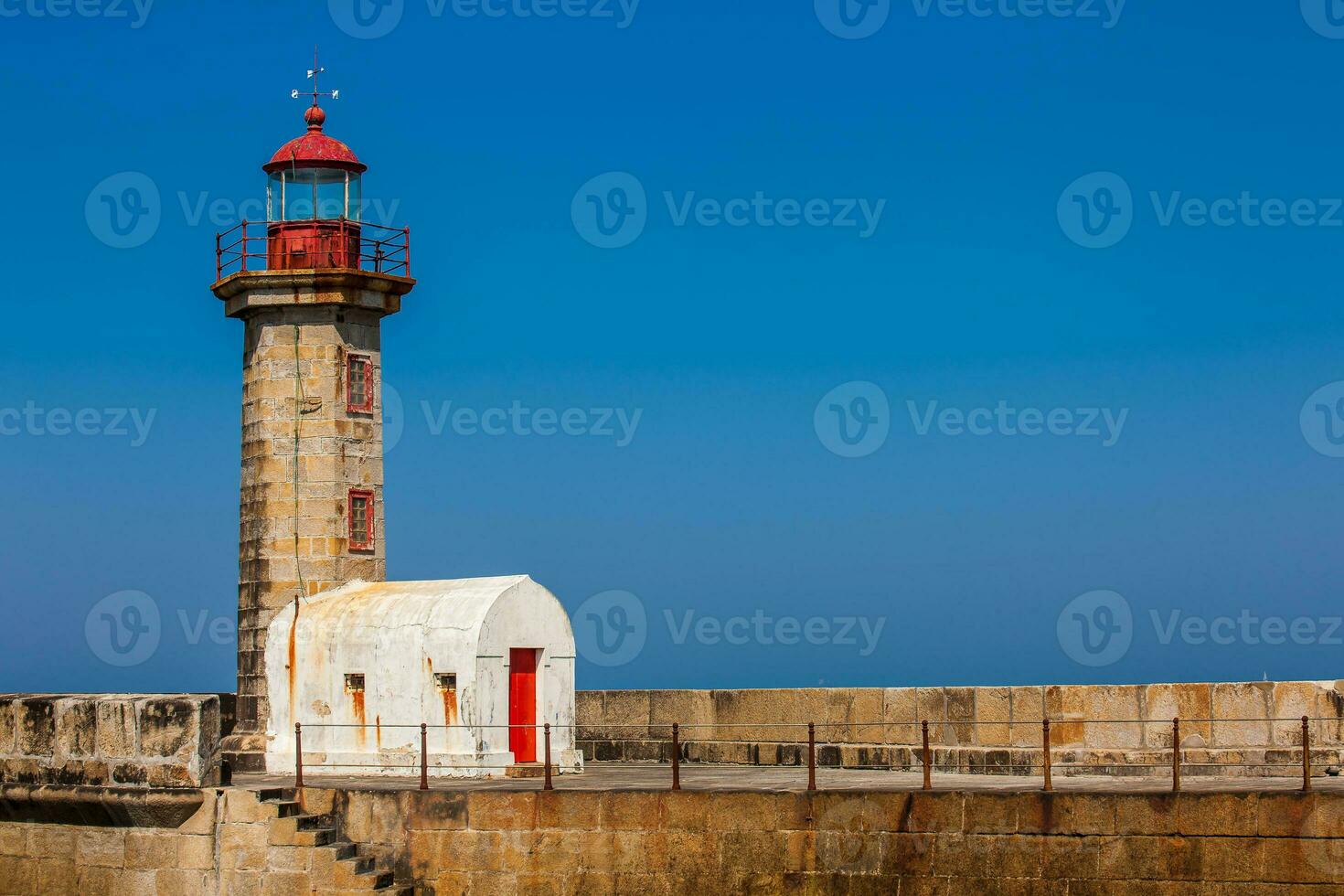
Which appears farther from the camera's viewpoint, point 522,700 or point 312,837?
point 522,700

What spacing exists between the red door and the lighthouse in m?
0.02

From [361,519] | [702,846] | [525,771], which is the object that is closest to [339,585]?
[361,519]

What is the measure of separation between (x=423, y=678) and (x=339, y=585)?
229 centimetres

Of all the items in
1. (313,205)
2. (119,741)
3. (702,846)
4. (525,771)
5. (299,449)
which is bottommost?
(702,846)

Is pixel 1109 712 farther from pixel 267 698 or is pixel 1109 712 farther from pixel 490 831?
pixel 267 698

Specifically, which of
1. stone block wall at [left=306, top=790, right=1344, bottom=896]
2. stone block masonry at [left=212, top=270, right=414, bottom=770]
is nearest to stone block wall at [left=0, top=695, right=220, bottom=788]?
stone block wall at [left=306, top=790, right=1344, bottom=896]

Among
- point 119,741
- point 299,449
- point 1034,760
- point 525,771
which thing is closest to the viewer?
point 119,741

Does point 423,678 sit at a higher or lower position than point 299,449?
lower

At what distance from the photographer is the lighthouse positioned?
18969 mm

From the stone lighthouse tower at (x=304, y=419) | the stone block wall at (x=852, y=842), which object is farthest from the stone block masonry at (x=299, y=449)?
the stone block wall at (x=852, y=842)

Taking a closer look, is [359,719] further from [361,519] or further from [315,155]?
[315,155]

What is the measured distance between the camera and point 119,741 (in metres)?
16.6

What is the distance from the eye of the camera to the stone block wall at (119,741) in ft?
53.9

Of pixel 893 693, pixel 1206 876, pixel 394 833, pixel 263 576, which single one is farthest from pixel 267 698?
pixel 1206 876
